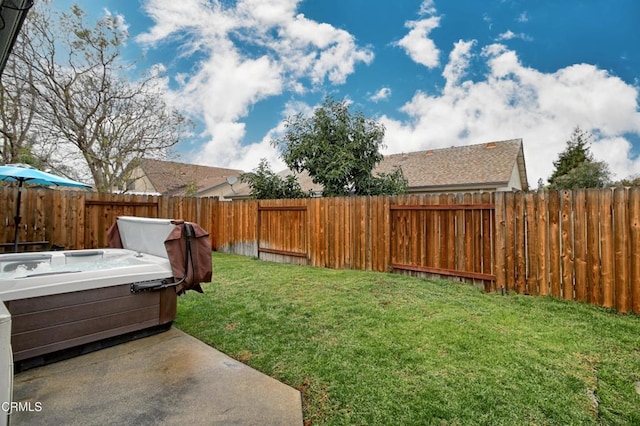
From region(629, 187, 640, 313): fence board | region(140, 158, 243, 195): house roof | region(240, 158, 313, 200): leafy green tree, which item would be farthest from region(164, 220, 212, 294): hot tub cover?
region(140, 158, 243, 195): house roof

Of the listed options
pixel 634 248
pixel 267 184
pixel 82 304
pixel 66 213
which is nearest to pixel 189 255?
pixel 82 304

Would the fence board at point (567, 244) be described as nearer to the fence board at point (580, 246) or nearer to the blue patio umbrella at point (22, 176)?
the fence board at point (580, 246)

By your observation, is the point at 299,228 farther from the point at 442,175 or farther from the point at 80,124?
the point at 80,124

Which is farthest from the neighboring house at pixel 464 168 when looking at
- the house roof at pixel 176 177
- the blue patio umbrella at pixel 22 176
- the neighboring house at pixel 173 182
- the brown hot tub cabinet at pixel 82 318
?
the brown hot tub cabinet at pixel 82 318

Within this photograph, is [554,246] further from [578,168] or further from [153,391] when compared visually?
[578,168]

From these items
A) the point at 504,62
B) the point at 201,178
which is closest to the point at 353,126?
the point at 504,62

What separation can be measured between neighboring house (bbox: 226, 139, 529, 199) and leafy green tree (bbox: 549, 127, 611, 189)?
482cm

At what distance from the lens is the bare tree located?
39.1 ft

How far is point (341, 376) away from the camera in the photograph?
2449mm

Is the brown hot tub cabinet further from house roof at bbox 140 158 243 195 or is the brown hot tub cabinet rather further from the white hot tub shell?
house roof at bbox 140 158 243 195

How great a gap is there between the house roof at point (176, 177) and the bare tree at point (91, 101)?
546cm

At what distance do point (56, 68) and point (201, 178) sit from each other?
13.0 meters

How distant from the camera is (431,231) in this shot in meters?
5.72

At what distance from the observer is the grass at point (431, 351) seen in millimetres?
2057
